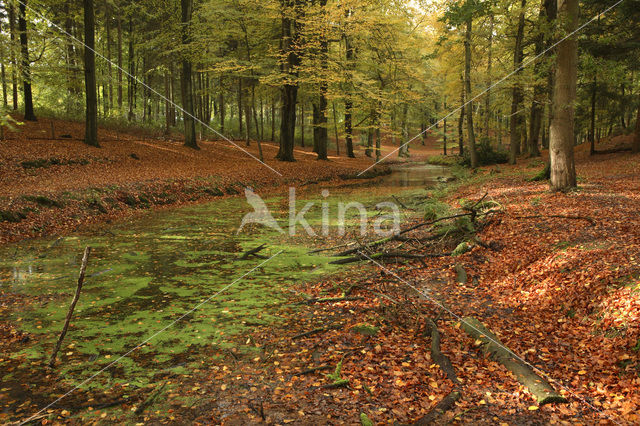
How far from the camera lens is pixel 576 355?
455 centimetres

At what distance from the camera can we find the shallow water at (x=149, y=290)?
16.0 ft

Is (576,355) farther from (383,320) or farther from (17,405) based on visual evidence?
(17,405)

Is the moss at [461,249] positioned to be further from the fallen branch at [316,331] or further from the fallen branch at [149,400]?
the fallen branch at [149,400]

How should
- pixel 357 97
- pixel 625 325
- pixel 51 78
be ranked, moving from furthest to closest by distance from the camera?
pixel 357 97 → pixel 51 78 → pixel 625 325

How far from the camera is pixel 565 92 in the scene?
10.1 metres

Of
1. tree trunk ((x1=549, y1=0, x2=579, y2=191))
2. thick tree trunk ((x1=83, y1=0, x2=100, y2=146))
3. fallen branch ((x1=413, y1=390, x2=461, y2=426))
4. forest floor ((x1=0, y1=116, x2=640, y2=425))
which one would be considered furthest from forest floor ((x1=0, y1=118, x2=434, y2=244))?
tree trunk ((x1=549, y1=0, x2=579, y2=191))

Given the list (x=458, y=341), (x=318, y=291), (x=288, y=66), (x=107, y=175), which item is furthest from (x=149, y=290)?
(x=288, y=66)

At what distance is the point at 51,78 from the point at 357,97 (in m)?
17.9

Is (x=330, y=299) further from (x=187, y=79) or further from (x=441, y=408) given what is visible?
(x=187, y=79)

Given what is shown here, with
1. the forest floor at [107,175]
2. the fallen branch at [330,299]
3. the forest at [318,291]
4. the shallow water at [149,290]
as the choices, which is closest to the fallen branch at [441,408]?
the forest at [318,291]

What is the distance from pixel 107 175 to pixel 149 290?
10975 millimetres

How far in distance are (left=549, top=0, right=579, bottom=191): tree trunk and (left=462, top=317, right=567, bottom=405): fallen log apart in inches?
281

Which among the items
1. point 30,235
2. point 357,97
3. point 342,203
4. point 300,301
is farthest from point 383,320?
point 357,97

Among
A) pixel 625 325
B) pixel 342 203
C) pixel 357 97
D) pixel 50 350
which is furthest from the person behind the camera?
pixel 357 97
